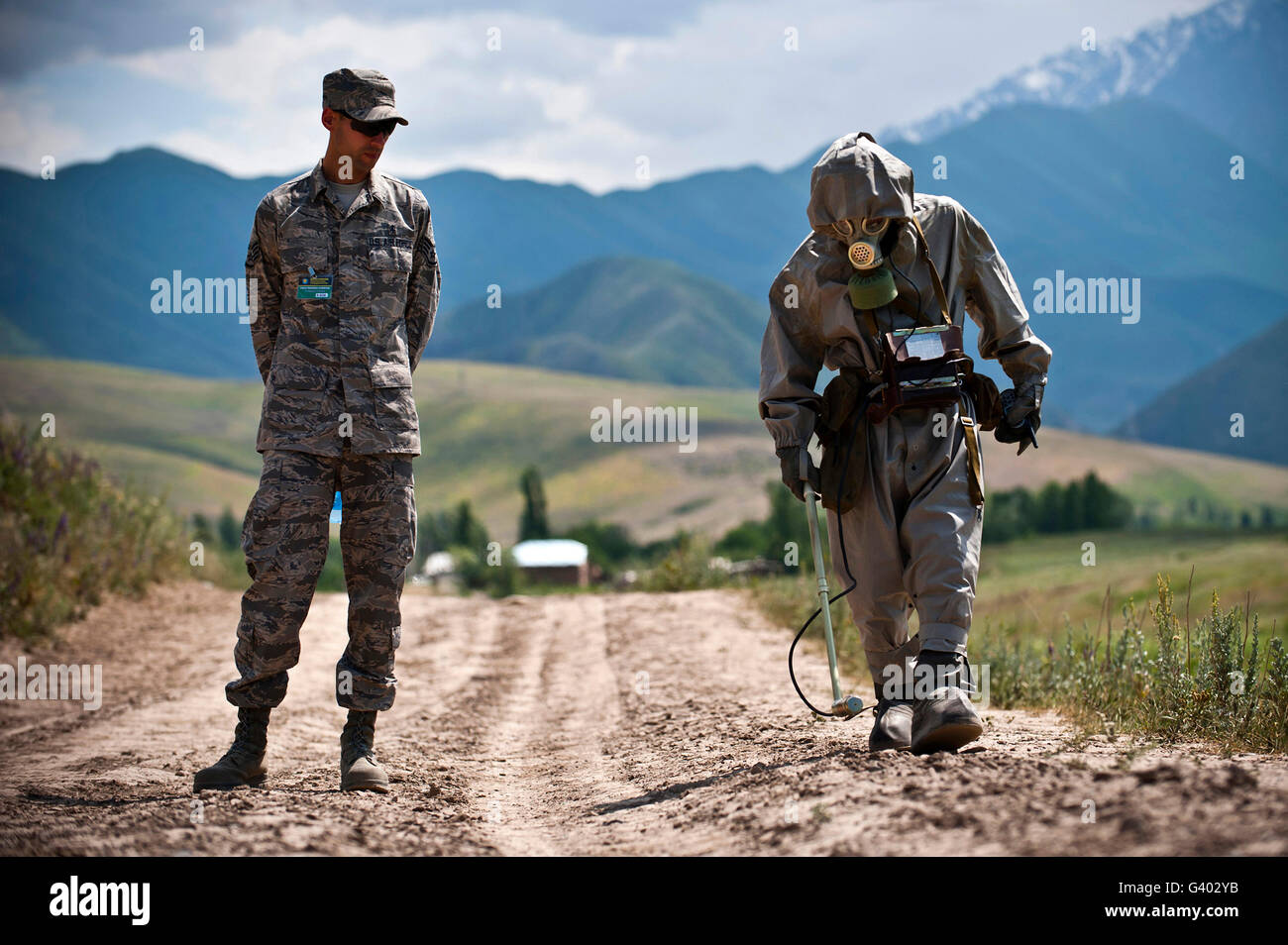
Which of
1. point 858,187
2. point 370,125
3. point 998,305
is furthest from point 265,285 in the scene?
point 998,305

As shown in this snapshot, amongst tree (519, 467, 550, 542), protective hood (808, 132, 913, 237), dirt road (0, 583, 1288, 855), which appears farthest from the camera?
tree (519, 467, 550, 542)

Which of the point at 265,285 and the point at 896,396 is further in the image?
the point at 265,285

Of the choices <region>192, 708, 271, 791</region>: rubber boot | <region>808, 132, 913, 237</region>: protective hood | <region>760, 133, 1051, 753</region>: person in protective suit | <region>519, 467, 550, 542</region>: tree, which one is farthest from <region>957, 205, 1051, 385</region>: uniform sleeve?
<region>519, 467, 550, 542</region>: tree

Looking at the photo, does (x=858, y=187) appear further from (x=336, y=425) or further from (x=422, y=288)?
(x=336, y=425)

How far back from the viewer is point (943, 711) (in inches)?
173

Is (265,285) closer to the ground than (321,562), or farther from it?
farther from it

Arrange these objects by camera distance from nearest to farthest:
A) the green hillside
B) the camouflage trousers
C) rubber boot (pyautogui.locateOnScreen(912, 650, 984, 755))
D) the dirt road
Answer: the dirt road → rubber boot (pyautogui.locateOnScreen(912, 650, 984, 755)) → the camouflage trousers → the green hillside

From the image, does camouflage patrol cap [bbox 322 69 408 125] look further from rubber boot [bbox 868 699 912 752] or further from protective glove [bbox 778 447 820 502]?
rubber boot [bbox 868 699 912 752]

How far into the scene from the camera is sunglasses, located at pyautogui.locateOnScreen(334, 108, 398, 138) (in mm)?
4793

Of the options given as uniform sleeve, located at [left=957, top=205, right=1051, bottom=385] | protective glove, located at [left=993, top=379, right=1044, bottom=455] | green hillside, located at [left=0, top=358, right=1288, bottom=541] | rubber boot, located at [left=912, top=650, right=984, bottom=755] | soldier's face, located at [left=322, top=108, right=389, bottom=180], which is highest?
green hillside, located at [left=0, top=358, right=1288, bottom=541]

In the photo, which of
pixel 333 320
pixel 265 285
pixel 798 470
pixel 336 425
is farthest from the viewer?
pixel 798 470

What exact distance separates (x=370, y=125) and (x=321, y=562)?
66.8 inches
